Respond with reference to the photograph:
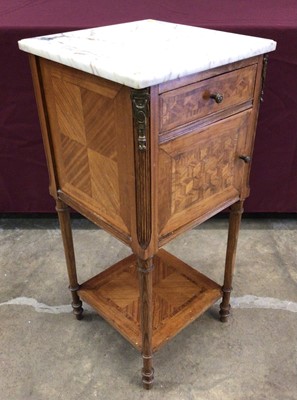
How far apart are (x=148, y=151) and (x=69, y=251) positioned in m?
0.57

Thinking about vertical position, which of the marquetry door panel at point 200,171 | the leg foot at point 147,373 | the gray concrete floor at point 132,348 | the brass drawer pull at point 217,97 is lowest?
the gray concrete floor at point 132,348

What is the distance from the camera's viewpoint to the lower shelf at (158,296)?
3.83 feet

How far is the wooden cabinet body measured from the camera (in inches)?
31.0

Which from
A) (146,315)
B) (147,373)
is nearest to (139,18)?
(146,315)

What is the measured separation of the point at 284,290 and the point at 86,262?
0.72 meters

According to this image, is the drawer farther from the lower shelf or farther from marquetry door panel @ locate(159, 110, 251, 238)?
the lower shelf

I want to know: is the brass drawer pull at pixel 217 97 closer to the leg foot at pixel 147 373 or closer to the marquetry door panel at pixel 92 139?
the marquetry door panel at pixel 92 139

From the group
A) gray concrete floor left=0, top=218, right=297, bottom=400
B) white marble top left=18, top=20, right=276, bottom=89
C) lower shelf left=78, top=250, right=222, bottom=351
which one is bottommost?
gray concrete floor left=0, top=218, right=297, bottom=400

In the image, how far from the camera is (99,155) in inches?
35.3

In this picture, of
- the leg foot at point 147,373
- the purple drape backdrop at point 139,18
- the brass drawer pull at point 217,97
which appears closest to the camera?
the brass drawer pull at point 217,97

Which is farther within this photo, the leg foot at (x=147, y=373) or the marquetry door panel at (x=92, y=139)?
the leg foot at (x=147, y=373)

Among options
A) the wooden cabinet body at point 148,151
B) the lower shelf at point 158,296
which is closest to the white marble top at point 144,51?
the wooden cabinet body at point 148,151

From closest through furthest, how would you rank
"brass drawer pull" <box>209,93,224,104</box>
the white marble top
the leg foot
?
the white marble top, "brass drawer pull" <box>209,93,224,104</box>, the leg foot

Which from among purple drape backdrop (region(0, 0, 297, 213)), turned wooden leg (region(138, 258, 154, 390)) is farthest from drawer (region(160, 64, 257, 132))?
purple drape backdrop (region(0, 0, 297, 213))
